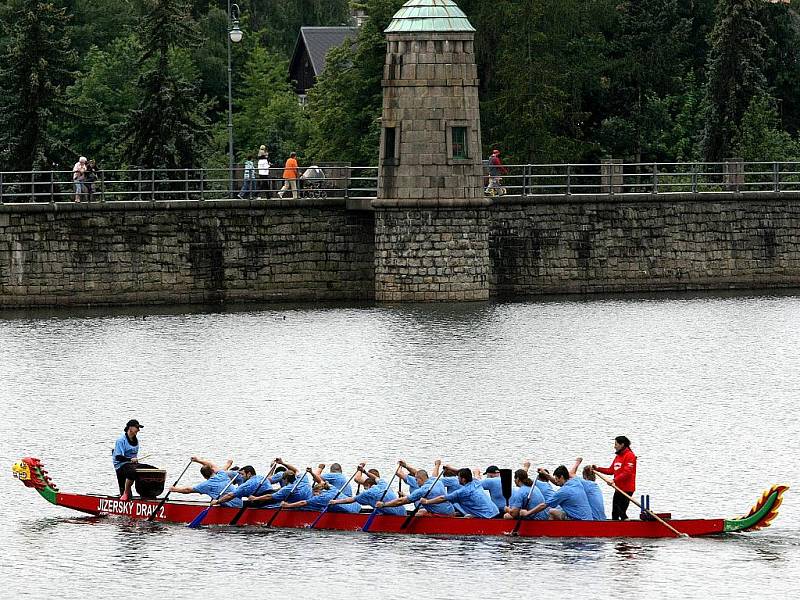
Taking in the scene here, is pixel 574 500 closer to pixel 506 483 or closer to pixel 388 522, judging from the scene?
pixel 506 483

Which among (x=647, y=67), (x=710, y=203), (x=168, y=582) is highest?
(x=647, y=67)

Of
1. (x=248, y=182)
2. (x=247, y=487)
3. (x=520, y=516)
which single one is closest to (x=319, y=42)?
(x=248, y=182)

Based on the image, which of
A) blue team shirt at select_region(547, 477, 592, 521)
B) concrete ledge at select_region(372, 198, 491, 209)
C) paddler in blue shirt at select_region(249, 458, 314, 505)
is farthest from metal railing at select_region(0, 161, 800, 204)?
blue team shirt at select_region(547, 477, 592, 521)

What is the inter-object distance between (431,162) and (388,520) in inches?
932

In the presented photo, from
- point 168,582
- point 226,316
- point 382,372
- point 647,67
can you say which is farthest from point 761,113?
point 168,582

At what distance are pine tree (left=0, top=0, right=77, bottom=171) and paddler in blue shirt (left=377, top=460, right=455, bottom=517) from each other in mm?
37427

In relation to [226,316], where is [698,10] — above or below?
above

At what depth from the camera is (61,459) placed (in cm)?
3812

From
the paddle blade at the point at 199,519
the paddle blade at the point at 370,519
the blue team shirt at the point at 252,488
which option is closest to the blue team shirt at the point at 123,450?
the paddle blade at the point at 199,519

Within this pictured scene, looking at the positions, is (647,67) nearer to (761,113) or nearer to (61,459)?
(761,113)

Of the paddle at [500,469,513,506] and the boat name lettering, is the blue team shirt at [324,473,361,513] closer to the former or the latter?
the paddle at [500,469,513,506]

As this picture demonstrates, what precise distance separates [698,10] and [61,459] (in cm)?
4635

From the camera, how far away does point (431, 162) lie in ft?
182

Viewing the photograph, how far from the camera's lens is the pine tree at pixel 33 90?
6806 centimetres
